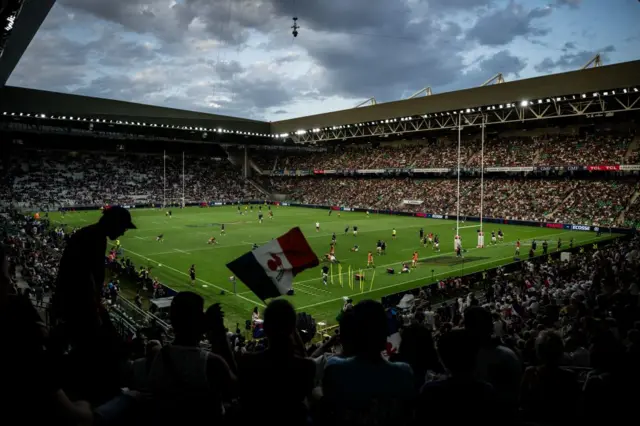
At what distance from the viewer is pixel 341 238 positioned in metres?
43.9

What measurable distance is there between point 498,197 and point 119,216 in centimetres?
6410

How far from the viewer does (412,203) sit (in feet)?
235

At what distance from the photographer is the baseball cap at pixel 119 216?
495 cm

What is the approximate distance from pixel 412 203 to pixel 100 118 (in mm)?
47657

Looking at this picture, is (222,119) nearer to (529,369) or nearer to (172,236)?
(172,236)

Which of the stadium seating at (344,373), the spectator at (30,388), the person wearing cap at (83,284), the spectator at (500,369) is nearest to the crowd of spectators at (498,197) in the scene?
the stadium seating at (344,373)

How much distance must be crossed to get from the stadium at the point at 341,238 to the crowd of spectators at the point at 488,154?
36 cm

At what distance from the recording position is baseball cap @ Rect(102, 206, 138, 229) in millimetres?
4945

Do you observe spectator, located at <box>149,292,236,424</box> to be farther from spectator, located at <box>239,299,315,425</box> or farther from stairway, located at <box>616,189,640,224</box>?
stairway, located at <box>616,189,640,224</box>

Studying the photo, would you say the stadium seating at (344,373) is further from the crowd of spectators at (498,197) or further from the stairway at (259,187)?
the stairway at (259,187)

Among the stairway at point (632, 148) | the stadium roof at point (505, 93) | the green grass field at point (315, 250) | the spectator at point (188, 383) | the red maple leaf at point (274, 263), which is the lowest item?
the green grass field at point (315, 250)

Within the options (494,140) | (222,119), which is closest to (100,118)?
(222,119)

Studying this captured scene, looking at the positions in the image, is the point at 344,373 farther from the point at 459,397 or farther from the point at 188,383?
the point at 188,383

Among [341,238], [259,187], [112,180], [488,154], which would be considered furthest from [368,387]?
[259,187]
